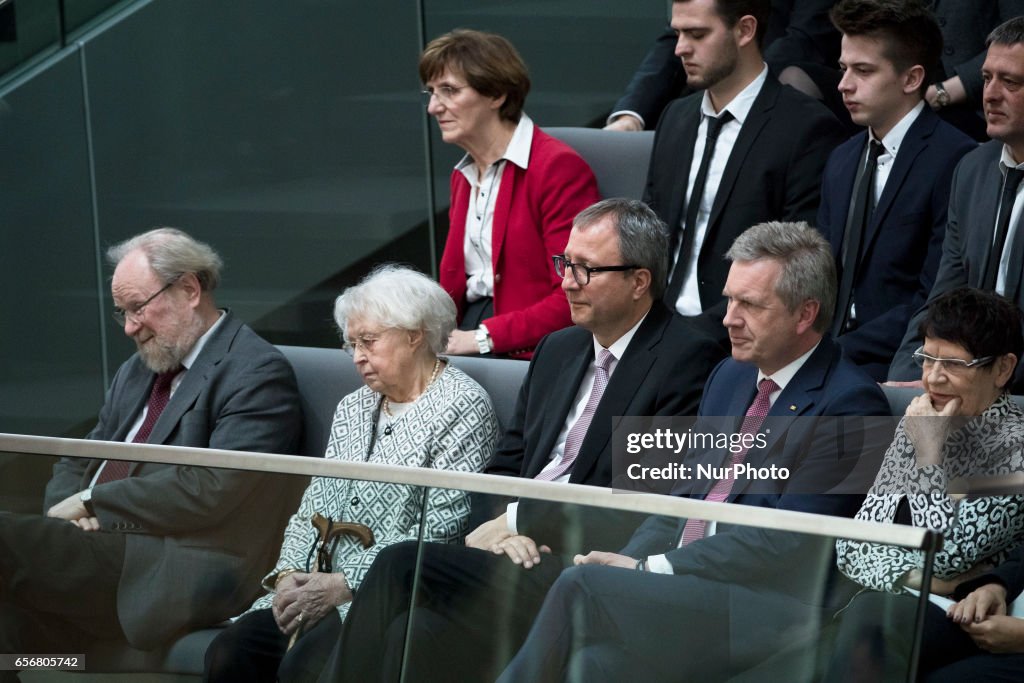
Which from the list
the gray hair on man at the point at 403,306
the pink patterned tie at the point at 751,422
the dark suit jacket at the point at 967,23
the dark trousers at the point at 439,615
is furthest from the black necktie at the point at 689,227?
the dark trousers at the point at 439,615

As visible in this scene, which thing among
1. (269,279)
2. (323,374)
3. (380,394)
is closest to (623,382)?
(380,394)

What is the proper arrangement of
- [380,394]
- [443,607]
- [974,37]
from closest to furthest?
1. [443,607]
2. [380,394]
3. [974,37]

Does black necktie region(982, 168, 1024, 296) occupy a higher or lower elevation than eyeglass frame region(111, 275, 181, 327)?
higher

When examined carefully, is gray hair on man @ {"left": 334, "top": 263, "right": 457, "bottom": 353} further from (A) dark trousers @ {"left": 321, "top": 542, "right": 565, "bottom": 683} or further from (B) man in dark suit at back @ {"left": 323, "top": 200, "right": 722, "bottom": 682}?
(A) dark trousers @ {"left": 321, "top": 542, "right": 565, "bottom": 683}

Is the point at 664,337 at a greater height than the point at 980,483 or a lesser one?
greater

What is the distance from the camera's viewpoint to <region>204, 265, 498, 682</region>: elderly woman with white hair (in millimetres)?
2348

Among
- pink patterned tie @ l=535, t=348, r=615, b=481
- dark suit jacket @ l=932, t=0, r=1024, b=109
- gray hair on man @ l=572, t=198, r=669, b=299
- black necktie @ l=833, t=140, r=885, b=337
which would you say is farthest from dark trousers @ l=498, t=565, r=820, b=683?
dark suit jacket @ l=932, t=0, r=1024, b=109

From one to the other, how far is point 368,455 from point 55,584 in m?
0.94

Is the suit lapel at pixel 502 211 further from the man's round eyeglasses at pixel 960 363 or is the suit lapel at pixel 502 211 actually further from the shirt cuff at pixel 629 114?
the man's round eyeglasses at pixel 960 363

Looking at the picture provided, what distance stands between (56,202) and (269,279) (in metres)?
0.75

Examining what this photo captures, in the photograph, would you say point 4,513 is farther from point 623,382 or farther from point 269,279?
point 269,279

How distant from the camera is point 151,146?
480 cm

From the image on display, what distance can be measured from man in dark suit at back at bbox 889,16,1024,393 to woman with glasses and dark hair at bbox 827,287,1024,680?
52 centimetres

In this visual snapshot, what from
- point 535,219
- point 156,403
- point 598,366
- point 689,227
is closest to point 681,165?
point 689,227
